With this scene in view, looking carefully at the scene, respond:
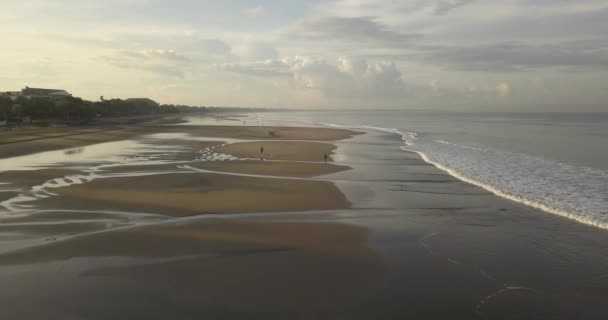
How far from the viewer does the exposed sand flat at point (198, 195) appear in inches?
623

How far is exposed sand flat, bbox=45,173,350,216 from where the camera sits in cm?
1584

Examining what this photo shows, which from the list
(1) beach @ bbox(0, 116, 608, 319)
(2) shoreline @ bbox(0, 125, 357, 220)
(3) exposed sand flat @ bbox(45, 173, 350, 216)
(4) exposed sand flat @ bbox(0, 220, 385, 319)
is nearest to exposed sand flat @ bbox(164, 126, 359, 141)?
(2) shoreline @ bbox(0, 125, 357, 220)

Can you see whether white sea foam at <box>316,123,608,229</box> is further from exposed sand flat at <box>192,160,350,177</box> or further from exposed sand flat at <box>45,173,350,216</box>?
exposed sand flat at <box>45,173,350,216</box>

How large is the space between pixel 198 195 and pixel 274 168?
8.83 m

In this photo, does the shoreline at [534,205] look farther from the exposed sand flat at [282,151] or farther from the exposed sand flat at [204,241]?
the exposed sand flat at [282,151]

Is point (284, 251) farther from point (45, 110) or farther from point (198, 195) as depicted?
point (45, 110)

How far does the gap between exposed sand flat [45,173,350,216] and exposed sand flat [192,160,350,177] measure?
103 inches

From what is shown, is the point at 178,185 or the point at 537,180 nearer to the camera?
the point at 178,185

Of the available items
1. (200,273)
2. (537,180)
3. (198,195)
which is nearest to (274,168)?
(198,195)

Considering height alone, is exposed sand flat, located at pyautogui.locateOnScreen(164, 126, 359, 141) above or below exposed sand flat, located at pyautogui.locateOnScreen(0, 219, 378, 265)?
above

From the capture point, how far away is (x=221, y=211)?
15461mm

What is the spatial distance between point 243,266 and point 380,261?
12.4ft

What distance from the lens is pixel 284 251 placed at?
11.2 metres

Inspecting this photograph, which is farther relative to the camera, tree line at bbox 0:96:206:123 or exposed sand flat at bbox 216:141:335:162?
tree line at bbox 0:96:206:123
